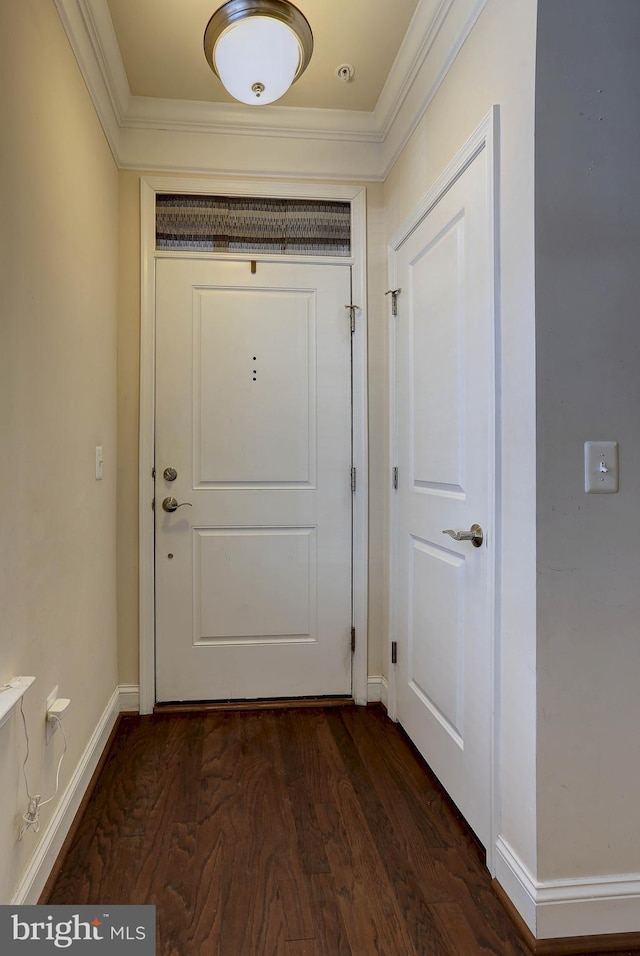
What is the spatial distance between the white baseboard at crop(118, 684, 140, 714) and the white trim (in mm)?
154

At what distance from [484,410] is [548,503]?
1.17 feet

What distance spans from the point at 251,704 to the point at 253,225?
213 centimetres

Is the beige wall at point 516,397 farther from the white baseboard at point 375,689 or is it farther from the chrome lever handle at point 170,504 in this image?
the chrome lever handle at point 170,504

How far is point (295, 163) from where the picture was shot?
232 centimetres

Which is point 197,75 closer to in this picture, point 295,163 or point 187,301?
point 295,163

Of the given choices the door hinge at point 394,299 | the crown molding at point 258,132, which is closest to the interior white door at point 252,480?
the door hinge at point 394,299

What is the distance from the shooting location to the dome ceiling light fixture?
4.99 ft

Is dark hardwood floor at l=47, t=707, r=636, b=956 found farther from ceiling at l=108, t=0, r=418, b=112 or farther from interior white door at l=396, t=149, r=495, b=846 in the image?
ceiling at l=108, t=0, r=418, b=112

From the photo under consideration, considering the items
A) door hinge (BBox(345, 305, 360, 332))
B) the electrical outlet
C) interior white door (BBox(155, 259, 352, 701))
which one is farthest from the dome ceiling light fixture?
the electrical outlet

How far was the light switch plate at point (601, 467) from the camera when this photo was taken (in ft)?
3.94

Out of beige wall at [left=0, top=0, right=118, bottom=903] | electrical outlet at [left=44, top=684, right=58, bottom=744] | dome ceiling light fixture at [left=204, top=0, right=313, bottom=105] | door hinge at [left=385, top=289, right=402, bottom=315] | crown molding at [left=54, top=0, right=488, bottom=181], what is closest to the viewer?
beige wall at [left=0, top=0, right=118, bottom=903]

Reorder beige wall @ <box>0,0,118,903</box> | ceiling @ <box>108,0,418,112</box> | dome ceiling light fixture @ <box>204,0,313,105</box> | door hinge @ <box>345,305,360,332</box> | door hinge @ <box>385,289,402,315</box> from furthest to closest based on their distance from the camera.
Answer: door hinge @ <box>345,305,360,332</box>, door hinge @ <box>385,289,402,315</box>, ceiling @ <box>108,0,418,112</box>, dome ceiling light fixture @ <box>204,0,313,105</box>, beige wall @ <box>0,0,118,903</box>

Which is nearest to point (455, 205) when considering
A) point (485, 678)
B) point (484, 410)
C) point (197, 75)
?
point (484, 410)

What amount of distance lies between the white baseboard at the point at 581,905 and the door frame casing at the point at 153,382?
1219 mm
